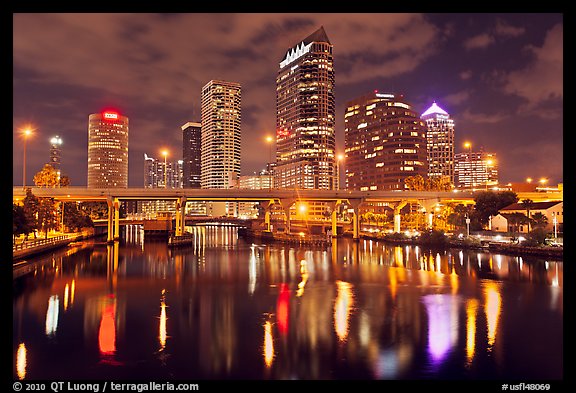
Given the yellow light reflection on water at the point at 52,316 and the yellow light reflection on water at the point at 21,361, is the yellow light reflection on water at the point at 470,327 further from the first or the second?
the yellow light reflection on water at the point at 52,316

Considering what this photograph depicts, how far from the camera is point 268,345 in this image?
24.7m

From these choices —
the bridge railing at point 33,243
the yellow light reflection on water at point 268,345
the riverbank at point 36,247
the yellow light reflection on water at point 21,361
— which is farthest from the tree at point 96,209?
the yellow light reflection on water at point 268,345

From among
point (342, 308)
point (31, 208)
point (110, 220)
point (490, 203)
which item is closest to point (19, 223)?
point (31, 208)

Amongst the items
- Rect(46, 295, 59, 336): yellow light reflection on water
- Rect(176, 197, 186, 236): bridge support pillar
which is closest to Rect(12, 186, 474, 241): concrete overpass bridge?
Rect(176, 197, 186, 236): bridge support pillar

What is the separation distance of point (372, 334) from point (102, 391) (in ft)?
53.2

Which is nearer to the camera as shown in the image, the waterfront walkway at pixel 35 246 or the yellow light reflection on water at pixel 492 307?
the yellow light reflection on water at pixel 492 307

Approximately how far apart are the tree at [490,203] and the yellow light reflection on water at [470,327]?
204 ft

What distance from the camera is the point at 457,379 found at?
20.1 meters

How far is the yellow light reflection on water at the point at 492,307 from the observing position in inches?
1078

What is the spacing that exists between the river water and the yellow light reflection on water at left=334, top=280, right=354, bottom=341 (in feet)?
0.46

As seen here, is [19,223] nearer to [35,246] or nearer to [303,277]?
[35,246]

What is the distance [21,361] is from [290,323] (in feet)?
53.0
